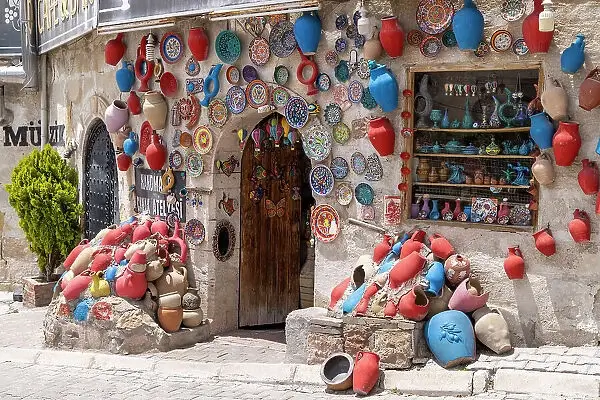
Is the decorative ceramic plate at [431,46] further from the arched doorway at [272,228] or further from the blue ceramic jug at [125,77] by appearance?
the blue ceramic jug at [125,77]

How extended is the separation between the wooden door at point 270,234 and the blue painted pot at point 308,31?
5.67ft

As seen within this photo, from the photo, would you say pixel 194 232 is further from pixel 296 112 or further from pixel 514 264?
pixel 514 264

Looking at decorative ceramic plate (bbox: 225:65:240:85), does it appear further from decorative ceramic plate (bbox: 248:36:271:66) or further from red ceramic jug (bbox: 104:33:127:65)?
red ceramic jug (bbox: 104:33:127:65)

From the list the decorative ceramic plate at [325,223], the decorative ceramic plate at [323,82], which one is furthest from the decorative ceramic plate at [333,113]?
the decorative ceramic plate at [325,223]

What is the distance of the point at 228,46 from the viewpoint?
8586 mm

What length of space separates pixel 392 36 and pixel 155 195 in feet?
12.0

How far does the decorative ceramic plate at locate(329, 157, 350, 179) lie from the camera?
25.9 feet

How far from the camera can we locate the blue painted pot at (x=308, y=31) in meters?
7.77

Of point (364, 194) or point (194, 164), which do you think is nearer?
point (364, 194)

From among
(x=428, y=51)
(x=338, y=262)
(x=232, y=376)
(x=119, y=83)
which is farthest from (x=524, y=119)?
(x=119, y=83)

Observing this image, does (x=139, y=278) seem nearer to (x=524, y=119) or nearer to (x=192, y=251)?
(x=192, y=251)

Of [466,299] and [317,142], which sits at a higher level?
[317,142]

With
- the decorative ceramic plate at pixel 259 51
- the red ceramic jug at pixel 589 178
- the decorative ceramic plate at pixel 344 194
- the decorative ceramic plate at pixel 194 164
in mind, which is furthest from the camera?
the decorative ceramic plate at pixel 194 164

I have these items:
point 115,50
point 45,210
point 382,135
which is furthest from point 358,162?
point 45,210
